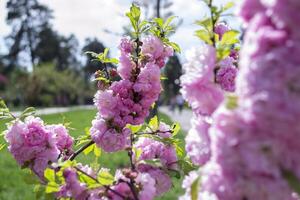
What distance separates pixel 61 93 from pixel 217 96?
2311 inches

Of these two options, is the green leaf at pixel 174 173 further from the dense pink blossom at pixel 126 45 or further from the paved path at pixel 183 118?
the paved path at pixel 183 118

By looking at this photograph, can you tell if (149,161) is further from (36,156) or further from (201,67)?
(201,67)

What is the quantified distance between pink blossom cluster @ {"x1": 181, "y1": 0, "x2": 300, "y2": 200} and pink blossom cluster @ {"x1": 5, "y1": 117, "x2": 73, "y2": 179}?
133 cm

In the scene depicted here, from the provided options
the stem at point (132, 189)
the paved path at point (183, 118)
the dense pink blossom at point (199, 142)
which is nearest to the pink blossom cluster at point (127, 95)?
the stem at point (132, 189)

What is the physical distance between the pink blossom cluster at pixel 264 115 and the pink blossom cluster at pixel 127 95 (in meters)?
1.43

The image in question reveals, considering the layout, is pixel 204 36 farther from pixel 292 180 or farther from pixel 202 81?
pixel 292 180

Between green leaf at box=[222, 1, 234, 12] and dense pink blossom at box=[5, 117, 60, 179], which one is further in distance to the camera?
dense pink blossom at box=[5, 117, 60, 179]

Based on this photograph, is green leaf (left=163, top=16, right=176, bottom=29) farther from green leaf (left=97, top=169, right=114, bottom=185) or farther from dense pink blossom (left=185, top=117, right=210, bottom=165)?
dense pink blossom (left=185, top=117, right=210, bottom=165)

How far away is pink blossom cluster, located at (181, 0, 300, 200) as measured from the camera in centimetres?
95

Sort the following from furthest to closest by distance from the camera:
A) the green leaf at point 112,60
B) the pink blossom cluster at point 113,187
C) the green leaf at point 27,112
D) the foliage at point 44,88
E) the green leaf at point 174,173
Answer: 1. the foliage at point 44,88
2. the green leaf at point 112,60
3. the green leaf at point 27,112
4. the green leaf at point 174,173
5. the pink blossom cluster at point 113,187

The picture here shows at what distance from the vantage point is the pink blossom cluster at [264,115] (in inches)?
37.3

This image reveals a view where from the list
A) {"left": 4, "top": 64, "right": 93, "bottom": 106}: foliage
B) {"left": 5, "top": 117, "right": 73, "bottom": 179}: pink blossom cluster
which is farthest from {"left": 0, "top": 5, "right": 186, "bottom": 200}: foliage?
{"left": 4, "top": 64, "right": 93, "bottom": 106}: foliage

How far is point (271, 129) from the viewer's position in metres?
0.96

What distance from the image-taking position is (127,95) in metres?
2.52
